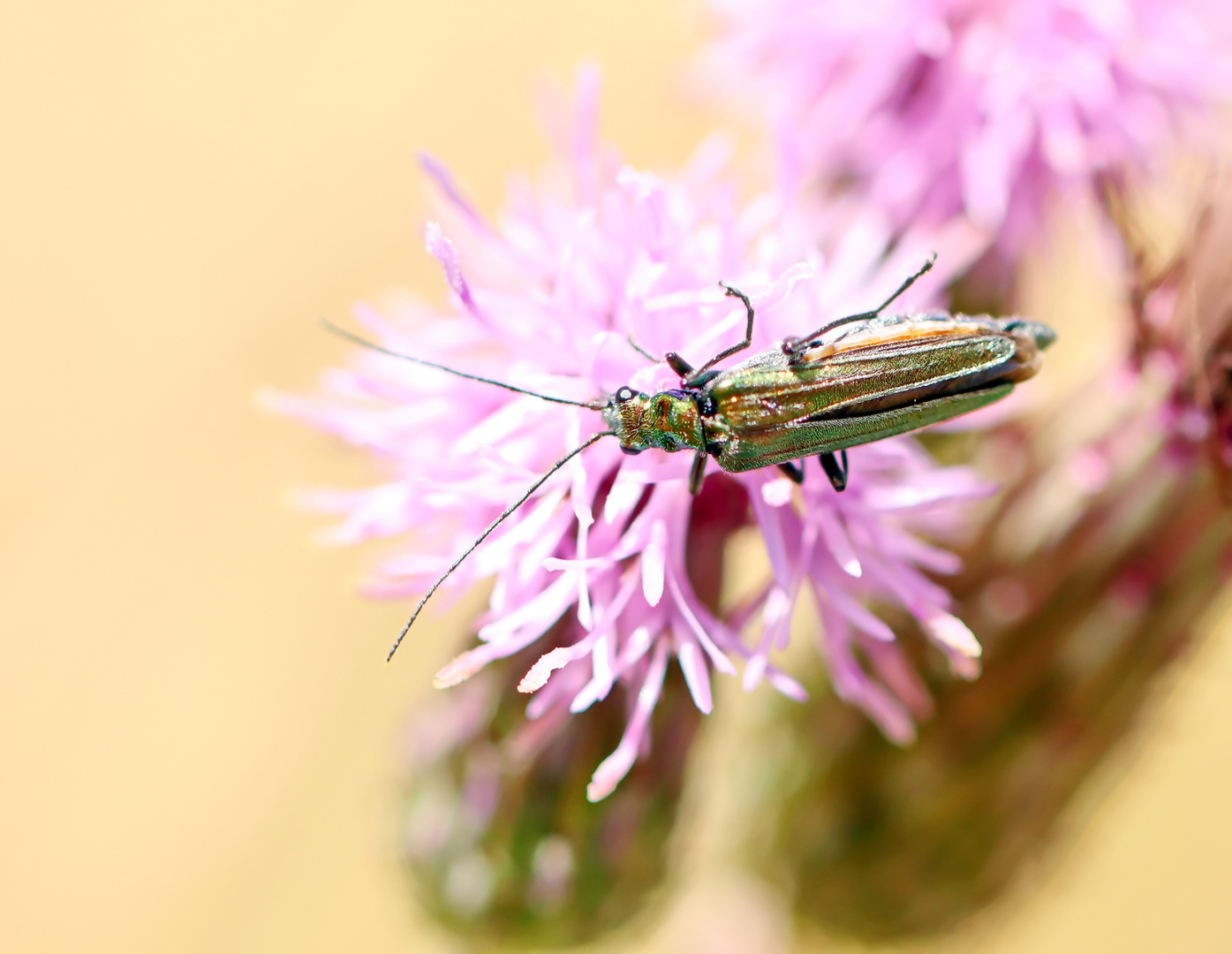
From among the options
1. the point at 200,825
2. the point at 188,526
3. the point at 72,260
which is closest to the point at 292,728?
the point at 200,825

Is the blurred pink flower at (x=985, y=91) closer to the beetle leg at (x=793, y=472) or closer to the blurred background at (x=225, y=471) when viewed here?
the beetle leg at (x=793, y=472)

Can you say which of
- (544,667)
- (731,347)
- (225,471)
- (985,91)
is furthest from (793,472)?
(225,471)

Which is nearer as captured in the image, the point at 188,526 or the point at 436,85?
the point at 188,526

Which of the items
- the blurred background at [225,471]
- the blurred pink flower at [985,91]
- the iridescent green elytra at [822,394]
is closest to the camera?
the iridescent green elytra at [822,394]

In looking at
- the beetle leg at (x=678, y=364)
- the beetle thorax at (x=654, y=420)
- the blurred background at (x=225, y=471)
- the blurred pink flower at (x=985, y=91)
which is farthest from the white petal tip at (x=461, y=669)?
the blurred background at (x=225, y=471)

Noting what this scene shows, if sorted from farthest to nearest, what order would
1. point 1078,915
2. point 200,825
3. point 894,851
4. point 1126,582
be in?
1. point 1078,915
2. point 200,825
3. point 894,851
4. point 1126,582

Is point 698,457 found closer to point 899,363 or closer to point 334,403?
point 899,363

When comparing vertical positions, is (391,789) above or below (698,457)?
below

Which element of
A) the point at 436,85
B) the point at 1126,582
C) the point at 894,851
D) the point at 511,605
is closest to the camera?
the point at 511,605
